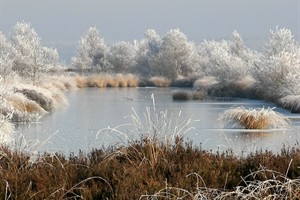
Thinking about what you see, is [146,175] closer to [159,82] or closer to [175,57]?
[159,82]

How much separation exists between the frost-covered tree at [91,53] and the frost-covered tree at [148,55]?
317 cm

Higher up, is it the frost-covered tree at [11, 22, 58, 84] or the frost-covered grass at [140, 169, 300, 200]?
the frost-covered tree at [11, 22, 58, 84]

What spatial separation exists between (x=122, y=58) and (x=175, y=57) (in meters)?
7.36

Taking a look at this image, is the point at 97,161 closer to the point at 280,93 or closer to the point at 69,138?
the point at 69,138

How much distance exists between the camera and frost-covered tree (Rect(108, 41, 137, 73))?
200 ft

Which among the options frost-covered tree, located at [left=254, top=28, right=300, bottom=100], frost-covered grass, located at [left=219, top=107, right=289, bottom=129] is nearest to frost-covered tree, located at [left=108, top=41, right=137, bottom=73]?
frost-covered tree, located at [left=254, top=28, right=300, bottom=100]

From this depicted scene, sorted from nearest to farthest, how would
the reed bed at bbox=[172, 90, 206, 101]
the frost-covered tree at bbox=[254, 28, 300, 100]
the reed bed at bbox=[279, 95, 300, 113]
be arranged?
the reed bed at bbox=[279, 95, 300, 113] → the frost-covered tree at bbox=[254, 28, 300, 100] → the reed bed at bbox=[172, 90, 206, 101]

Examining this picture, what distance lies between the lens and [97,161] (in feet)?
21.9

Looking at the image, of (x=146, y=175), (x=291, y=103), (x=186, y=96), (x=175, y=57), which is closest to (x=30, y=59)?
(x=186, y=96)

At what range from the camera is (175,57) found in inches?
2197

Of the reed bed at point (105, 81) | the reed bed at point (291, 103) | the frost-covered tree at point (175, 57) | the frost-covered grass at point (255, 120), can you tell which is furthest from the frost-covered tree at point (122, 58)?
the frost-covered grass at point (255, 120)

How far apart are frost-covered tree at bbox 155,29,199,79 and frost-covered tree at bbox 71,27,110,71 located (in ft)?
20.9

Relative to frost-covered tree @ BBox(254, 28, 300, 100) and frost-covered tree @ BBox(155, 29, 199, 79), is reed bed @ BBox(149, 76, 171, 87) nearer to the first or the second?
frost-covered tree @ BBox(155, 29, 199, 79)

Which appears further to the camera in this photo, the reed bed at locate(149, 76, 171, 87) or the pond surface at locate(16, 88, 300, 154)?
the reed bed at locate(149, 76, 171, 87)
